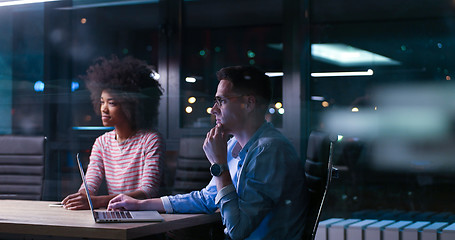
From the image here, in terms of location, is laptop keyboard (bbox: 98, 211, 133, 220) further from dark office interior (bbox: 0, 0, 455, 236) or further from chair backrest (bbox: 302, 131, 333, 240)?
dark office interior (bbox: 0, 0, 455, 236)

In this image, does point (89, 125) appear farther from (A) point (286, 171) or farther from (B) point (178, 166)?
(A) point (286, 171)

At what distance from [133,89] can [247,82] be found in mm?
1442

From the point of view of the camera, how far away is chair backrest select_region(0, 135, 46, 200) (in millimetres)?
3410

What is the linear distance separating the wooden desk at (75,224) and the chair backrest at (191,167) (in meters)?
0.61

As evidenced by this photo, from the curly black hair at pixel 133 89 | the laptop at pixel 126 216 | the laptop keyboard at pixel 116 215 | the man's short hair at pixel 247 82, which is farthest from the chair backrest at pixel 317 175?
the curly black hair at pixel 133 89

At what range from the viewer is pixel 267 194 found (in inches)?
83.9

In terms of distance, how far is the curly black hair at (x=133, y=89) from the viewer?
3396mm

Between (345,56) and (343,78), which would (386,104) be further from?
(345,56)

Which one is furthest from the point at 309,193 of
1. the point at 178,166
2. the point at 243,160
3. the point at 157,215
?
the point at 178,166

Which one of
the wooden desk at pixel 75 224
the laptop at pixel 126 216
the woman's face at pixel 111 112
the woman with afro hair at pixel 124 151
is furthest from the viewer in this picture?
the woman's face at pixel 111 112

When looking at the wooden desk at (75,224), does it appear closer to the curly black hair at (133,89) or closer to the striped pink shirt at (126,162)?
the striped pink shirt at (126,162)

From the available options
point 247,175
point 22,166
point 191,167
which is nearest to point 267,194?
point 247,175

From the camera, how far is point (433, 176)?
13.1ft

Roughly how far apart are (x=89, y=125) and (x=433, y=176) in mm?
3021
